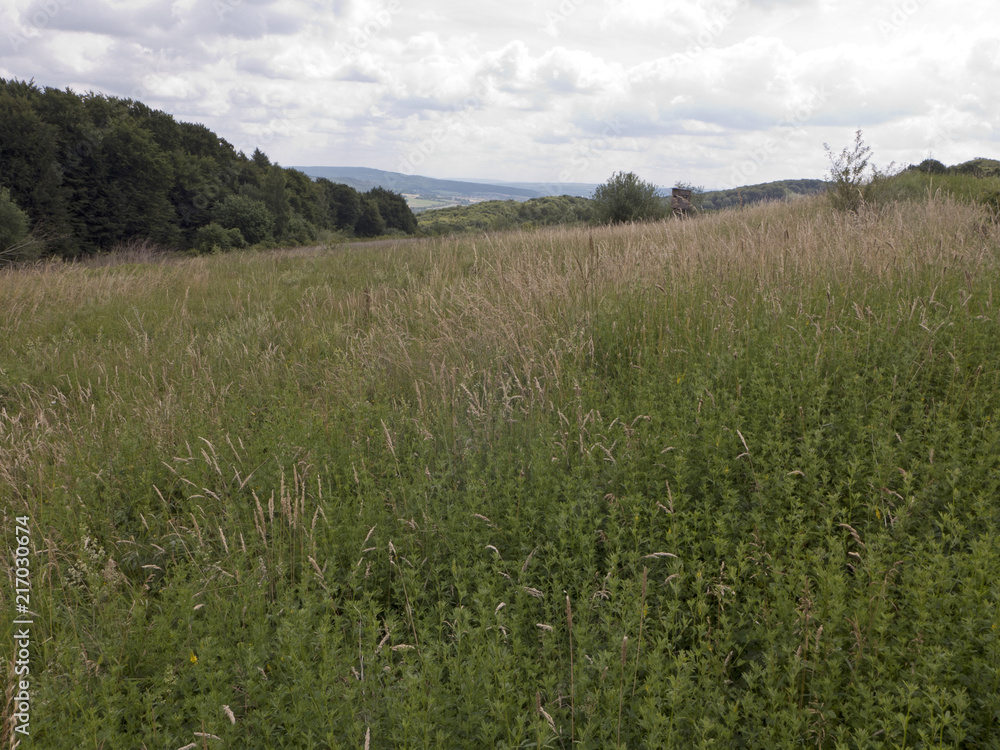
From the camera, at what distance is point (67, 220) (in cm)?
3356

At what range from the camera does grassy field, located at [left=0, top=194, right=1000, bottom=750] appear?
5.81 feet

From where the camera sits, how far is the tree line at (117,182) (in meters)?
30.8

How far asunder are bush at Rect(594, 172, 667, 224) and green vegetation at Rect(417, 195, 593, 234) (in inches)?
32.9

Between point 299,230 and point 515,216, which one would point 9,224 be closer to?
point 515,216

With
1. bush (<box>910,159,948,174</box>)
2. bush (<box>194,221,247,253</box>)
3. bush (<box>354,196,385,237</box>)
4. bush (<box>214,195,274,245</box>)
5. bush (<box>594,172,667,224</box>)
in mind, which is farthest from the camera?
bush (<box>354,196,385,237</box>)

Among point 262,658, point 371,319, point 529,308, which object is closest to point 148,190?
point 371,319

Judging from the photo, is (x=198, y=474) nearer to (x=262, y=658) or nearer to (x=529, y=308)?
(x=262, y=658)

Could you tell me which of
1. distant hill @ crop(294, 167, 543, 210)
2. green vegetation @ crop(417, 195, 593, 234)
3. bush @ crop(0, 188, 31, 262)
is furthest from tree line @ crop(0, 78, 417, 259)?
distant hill @ crop(294, 167, 543, 210)

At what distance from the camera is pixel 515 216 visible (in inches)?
987

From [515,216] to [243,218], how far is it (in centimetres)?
2984

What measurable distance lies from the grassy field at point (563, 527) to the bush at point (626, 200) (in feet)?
44.8

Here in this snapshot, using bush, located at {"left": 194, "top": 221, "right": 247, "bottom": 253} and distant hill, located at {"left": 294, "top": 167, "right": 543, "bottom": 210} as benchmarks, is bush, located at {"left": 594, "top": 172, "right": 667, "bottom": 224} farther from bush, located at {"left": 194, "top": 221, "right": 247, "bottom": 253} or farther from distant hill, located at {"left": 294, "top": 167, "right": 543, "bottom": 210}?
distant hill, located at {"left": 294, "top": 167, "right": 543, "bottom": 210}

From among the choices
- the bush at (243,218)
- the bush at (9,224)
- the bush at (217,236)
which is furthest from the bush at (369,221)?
the bush at (9,224)

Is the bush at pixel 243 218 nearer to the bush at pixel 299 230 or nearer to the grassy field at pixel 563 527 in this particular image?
the bush at pixel 299 230
